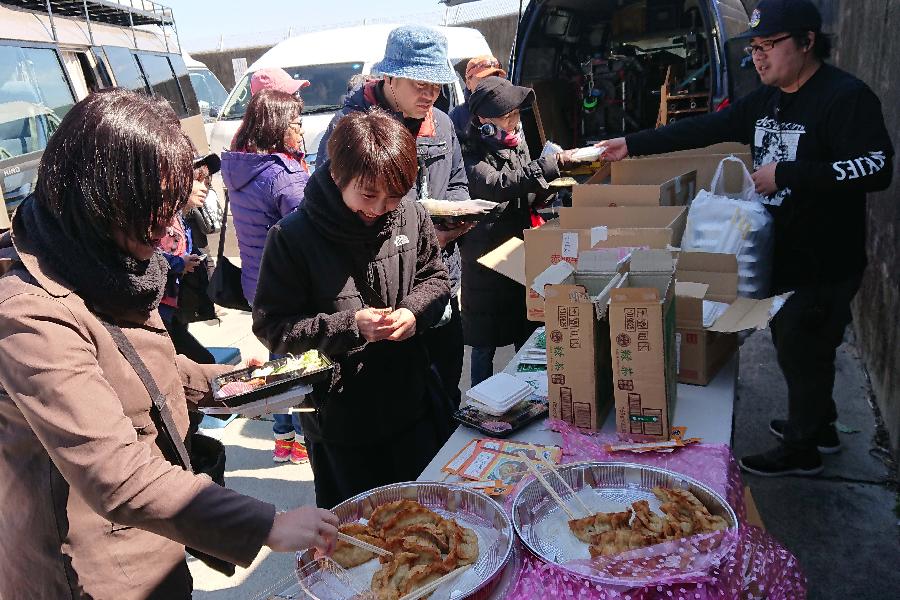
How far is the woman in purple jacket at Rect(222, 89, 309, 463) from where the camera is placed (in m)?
2.81

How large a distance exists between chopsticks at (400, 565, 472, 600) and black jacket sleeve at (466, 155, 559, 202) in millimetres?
2240

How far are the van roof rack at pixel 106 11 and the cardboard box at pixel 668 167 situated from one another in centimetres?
648

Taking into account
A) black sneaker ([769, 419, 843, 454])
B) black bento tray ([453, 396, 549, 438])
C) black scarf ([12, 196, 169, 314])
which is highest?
black scarf ([12, 196, 169, 314])

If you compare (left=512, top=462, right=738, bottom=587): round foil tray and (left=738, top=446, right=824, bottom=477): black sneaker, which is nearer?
(left=512, top=462, right=738, bottom=587): round foil tray

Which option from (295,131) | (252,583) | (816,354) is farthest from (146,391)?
(816,354)

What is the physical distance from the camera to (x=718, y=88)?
4.94 meters

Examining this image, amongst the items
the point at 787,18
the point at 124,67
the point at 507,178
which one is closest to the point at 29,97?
the point at 124,67

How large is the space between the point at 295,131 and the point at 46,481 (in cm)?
205

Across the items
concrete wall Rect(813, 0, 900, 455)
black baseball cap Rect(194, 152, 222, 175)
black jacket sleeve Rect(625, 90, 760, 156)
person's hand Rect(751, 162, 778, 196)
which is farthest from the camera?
concrete wall Rect(813, 0, 900, 455)

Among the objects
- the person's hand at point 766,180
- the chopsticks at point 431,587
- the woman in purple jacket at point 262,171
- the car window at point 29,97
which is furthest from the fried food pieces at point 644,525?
the car window at point 29,97

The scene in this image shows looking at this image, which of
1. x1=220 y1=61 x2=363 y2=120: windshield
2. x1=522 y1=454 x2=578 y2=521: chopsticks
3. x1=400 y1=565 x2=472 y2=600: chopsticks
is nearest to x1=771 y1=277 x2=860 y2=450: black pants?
x1=522 y1=454 x2=578 y2=521: chopsticks

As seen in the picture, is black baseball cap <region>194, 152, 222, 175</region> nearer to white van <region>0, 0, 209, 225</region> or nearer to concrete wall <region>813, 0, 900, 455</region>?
white van <region>0, 0, 209, 225</region>

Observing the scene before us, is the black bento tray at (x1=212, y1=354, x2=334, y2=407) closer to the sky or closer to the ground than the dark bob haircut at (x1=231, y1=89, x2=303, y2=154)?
closer to the ground

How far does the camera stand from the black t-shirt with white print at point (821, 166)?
8.18 ft
